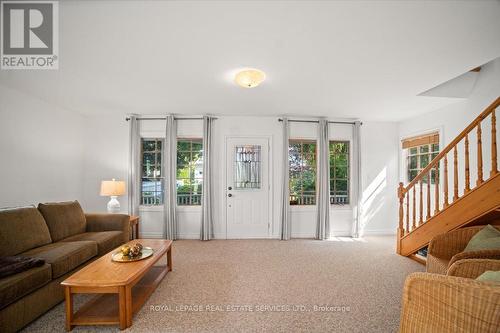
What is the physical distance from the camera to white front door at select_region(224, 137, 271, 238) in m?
4.61

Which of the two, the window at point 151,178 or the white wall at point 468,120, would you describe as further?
the window at point 151,178

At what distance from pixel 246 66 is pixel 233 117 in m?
2.17

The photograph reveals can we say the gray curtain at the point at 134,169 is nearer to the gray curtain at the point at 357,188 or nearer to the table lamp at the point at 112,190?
the table lamp at the point at 112,190

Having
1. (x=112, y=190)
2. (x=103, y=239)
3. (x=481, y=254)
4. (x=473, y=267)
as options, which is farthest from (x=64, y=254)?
(x=481, y=254)

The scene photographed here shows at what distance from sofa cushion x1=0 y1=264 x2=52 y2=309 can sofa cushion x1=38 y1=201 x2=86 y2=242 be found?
3.41ft

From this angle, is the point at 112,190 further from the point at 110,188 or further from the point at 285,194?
the point at 285,194

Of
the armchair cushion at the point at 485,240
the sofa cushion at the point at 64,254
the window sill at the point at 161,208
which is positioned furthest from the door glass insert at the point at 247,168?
the armchair cushion at the point at 485,240

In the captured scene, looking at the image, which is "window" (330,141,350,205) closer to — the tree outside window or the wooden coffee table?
the tree outside window

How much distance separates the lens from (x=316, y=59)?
237 cm

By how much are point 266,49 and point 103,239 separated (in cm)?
312

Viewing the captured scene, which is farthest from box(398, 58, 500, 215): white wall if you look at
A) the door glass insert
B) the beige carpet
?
the door glass insert

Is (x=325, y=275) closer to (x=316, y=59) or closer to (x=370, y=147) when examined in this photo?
(x=316, y=59)

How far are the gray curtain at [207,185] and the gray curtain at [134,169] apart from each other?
135 cm

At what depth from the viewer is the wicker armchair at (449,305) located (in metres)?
0.99
